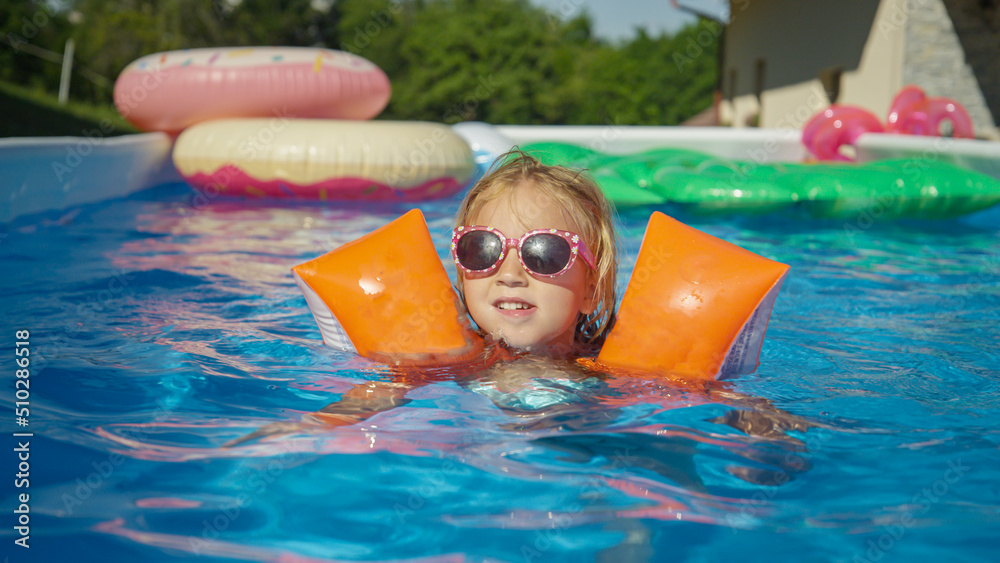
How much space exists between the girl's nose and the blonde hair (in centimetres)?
19

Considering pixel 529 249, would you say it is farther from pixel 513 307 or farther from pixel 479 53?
pixel 479 53

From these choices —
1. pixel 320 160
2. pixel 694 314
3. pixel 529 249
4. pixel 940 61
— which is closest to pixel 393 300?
pixel 529 249

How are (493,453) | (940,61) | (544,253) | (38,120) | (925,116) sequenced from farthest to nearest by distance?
1. (38,120)
2. (940,61)
3. (925,116)
4. (544,253)
5. (493,453)

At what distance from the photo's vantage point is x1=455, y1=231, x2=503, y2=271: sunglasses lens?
2111mm

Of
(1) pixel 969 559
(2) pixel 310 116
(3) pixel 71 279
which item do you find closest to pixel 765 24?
(2) pixel 310 116

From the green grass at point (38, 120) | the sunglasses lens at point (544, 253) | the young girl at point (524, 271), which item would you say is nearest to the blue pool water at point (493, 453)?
the young girl at point (524, 271)

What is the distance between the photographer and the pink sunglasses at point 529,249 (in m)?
2.10

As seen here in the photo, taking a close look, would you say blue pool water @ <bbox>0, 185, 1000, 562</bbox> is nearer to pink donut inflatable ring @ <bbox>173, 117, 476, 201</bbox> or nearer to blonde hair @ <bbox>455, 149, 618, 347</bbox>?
blonde hair @ <bbox>455, 149, 618, 347</bbox>

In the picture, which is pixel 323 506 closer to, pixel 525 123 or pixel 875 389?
pixel 875 389

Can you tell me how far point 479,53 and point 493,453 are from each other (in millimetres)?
27895

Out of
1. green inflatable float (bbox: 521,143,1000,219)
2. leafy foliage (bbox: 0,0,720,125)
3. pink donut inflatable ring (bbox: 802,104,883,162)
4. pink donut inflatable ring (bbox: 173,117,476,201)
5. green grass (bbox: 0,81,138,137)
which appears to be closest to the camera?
green inflatable float (bbox: 521,143,1000,219)

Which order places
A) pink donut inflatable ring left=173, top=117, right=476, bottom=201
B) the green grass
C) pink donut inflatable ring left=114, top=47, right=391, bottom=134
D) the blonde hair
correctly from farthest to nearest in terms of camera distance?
1. the green grass
2. pink donut inflatable ring left=114, top=47, right=391, bottom=134
3. pink donut inflatable ring left=173, top=117, right=476, bottom=201
4. the blonde hair

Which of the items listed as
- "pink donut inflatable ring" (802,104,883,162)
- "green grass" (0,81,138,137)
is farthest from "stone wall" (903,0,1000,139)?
"green grass" (0,81,138,137)

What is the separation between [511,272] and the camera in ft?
7.02
